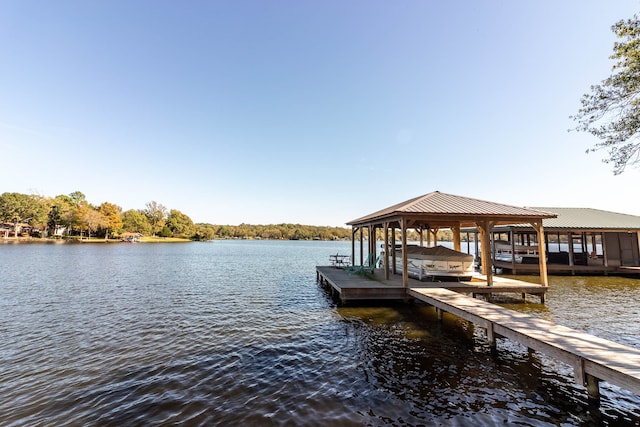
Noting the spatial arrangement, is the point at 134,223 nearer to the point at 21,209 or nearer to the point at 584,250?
the point at 21,209

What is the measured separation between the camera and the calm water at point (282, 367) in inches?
168

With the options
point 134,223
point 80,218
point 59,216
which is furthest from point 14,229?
point 134,223

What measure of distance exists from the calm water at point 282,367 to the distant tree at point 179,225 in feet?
301

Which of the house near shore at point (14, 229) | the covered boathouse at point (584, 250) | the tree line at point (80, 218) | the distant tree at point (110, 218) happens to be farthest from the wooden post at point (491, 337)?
Result: the house near shore at point (14, 229)

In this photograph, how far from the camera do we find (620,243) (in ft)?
62.5

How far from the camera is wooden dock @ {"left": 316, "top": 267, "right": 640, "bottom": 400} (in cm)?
414

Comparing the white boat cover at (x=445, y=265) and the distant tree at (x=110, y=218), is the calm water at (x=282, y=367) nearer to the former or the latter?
the white boat cover at (x=445, y=265)

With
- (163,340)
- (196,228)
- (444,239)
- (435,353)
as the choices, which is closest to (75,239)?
(196,228)

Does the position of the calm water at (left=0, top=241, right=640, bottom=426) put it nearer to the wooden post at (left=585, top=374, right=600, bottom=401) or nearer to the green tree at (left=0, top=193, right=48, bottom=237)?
the wooden post at (left=585, top=374, right=600, bottom=401)

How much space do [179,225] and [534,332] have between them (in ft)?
338

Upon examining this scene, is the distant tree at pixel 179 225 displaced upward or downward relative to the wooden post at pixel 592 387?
upward

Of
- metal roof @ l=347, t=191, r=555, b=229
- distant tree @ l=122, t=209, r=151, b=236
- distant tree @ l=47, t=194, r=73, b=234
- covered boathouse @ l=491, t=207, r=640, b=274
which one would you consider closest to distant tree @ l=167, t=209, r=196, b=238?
distant tree @ l=122, t=209, r=151, b=236

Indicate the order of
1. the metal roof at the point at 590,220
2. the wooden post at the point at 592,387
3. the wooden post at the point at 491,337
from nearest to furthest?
the wooden post at the point at 592,387
the wooden post at the point at 491,337
the metal roof at the point at 590,220

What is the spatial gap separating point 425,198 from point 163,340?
10553mm
